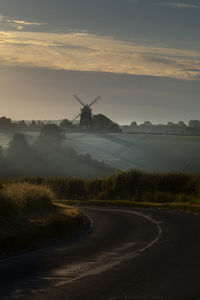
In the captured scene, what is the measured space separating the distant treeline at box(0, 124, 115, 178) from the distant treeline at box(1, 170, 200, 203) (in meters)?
29.0

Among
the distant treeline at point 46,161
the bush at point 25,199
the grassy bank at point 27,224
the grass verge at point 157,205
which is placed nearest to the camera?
the grassy bank at point 27,224

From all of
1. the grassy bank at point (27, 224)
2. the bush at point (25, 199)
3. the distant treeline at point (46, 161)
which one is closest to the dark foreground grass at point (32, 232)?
the grassy bank at point (27, 224)

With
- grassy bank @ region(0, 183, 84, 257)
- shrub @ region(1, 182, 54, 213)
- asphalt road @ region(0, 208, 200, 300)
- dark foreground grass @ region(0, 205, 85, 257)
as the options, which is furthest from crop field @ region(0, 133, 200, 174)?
asphalt road @ region(0, 208, 200, 300)

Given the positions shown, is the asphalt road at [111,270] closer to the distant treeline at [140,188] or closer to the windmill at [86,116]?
the distant treeline at [140,188]

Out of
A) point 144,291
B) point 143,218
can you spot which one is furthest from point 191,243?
point 143,218

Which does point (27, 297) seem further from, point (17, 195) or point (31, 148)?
point (31, 148)

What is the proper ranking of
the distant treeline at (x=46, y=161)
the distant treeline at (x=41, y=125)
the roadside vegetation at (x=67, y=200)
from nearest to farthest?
1. the roadside vegetation at (x=67, y=200)
2. the distant treeline at (x=46, y=161)
3. the distant treeline at (x=41, y=125)

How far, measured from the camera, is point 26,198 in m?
24.8

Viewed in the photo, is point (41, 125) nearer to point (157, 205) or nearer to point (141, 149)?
point (141, 149)

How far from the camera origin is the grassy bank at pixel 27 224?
15188 mm

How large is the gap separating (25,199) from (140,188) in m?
27.4

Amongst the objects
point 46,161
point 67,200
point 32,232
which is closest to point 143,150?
point 46,161

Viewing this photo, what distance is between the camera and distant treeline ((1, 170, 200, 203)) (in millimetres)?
46312

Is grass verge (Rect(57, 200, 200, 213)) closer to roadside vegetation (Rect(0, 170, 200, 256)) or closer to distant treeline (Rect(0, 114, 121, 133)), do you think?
roadside vegetation (Rect(0, 170, 200, 256))
